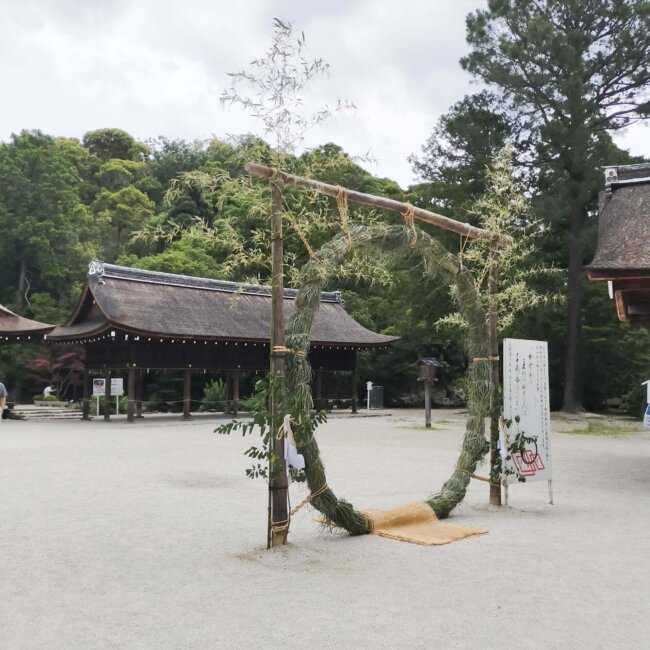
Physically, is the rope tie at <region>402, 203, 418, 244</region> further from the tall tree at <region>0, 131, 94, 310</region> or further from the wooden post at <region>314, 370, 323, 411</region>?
the tall tree at <region>0, 131, 94, 310</region>

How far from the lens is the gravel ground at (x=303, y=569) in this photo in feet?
10.4

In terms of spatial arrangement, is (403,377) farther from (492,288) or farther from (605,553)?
(605,553)

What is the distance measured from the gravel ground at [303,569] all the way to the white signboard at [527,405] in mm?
384

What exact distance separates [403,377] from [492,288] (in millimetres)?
21441

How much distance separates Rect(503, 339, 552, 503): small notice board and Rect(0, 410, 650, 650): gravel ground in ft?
1.31

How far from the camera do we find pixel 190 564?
14.3 ft

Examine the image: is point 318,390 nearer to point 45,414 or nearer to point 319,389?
point 319,389

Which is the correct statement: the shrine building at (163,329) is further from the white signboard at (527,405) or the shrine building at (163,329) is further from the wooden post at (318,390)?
the white signboard at (527,405)

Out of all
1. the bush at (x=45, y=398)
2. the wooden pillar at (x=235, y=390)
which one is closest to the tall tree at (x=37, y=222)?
the bush at (x=45, y=398)

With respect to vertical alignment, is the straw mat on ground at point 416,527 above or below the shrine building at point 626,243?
below

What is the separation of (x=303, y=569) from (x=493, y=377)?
309cm

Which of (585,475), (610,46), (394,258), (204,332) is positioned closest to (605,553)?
(394,258)

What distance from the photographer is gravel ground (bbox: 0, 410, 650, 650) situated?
3174 millimetres

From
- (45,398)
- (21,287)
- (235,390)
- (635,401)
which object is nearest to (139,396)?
(235,390)
